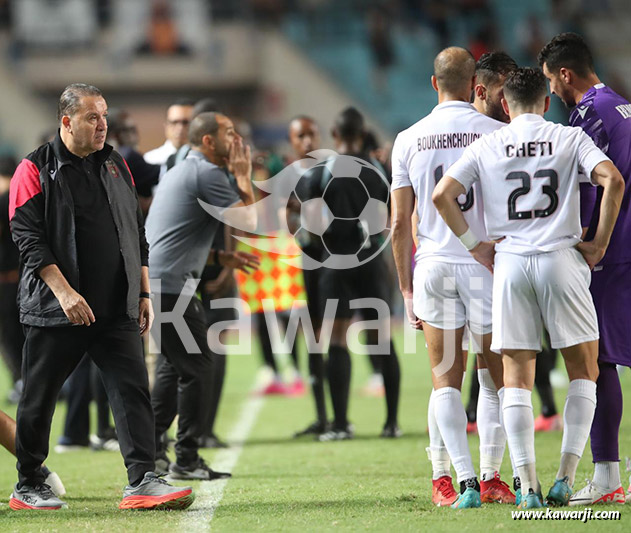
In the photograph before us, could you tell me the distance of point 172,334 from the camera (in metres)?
6.96

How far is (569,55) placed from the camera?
5.77m

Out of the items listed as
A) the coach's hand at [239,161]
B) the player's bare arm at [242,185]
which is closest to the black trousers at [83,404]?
the player's bare arm at [242,185]

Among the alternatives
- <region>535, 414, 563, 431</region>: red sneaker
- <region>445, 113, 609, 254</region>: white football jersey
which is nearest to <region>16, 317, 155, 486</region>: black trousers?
<region>445, 113, 609, 254</region>: white football jersey

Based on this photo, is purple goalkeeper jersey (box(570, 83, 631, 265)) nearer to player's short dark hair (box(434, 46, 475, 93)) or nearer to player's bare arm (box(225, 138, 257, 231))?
player's short dark hair (box(434, 46, 475, 93))

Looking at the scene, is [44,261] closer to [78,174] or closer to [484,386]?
[78,174]

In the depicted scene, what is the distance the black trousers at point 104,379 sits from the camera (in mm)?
5770

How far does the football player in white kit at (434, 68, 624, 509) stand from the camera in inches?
204

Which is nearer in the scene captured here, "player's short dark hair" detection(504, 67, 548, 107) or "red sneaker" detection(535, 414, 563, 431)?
"player's short dark hair" detection(504, 67, 548, 107)

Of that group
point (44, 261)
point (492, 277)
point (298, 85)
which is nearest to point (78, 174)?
point (44, 261)

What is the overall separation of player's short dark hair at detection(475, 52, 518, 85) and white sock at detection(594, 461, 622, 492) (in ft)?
6.61

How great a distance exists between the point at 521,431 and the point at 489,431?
0.48m

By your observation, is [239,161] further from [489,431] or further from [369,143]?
[489,431]

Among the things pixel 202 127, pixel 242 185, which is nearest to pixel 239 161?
pixel 242 185

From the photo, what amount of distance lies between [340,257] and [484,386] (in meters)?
3.58
